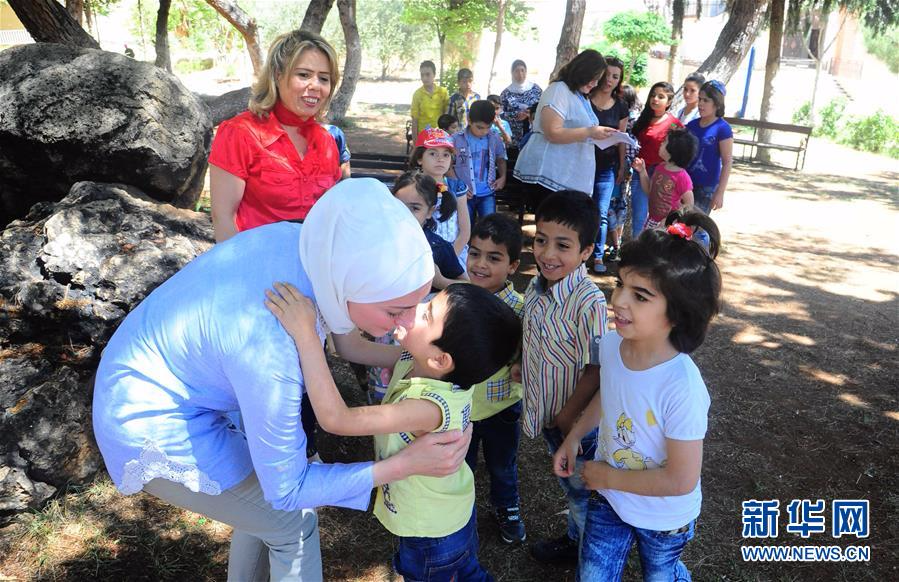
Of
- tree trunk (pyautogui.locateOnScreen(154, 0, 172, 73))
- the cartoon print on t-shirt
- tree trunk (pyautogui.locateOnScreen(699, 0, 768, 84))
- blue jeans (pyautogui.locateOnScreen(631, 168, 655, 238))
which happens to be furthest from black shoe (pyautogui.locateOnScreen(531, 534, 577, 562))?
tree trunk (pyautogui.locateOnScreen(154, 0, 172, 73))

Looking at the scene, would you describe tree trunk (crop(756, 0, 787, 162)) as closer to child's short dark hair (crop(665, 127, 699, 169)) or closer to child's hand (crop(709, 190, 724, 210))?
child's hand (crop(709, 190, 724, 210))

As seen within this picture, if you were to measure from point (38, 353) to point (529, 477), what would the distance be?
2.31 metres

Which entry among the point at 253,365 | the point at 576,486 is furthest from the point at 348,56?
the point at 253,365

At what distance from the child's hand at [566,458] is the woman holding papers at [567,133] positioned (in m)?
2.70

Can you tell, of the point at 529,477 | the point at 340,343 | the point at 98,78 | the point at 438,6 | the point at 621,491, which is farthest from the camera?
the point at 438,6

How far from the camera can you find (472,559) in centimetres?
197

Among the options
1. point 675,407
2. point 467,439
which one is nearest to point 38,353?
point 467,439

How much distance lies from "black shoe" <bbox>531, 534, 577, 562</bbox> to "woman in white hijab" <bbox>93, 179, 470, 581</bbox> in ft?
3.57

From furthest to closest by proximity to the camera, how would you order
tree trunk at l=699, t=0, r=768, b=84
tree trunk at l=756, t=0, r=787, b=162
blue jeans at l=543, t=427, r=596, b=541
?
tree trunk at l=756, t=0, r=787, b=162, tree trunk at l=699, t=0, r=768, b=84, blue jeans at l=543, t=427, r=596, b=541

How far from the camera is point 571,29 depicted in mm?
7895

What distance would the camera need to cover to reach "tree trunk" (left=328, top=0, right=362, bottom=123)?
10953 millimetres

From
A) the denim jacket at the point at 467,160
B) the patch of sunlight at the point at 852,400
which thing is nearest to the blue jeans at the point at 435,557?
the patch of sunlight at the point at 852,400

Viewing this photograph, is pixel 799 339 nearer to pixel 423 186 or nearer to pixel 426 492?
pixel 423 186

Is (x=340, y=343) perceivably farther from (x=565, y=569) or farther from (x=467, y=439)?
(x=565, y=569)
